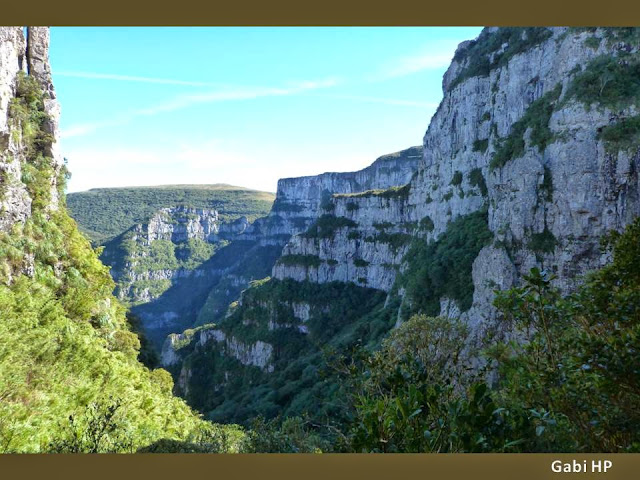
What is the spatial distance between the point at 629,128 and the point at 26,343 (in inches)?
1114

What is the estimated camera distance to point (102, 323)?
25641mm

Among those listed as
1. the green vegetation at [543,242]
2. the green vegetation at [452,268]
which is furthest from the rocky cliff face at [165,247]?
the green vegetation at [543,242]

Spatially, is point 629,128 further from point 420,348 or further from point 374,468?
point 374,468

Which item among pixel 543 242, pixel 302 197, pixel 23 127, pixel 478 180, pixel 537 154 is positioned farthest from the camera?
pixel 302 197

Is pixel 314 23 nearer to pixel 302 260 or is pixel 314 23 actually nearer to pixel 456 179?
pixel 456 179

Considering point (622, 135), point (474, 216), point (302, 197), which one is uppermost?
point (302, 197)

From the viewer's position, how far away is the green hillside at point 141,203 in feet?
469

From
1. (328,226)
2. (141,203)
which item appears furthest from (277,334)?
(141,203)

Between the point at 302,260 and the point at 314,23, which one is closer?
the point at 314,23

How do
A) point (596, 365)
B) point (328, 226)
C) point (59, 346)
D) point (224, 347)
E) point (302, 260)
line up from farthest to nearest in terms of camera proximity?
point (302, 260), point (328, 226), point (224, 347), point (59, 346), point (596, 365)

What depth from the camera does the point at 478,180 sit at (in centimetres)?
4031

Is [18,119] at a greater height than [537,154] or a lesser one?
greater

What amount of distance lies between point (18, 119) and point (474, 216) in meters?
34.7

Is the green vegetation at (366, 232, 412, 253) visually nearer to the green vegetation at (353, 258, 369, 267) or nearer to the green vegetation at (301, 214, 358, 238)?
the green vegetation at (353, 258, 369, 267)
